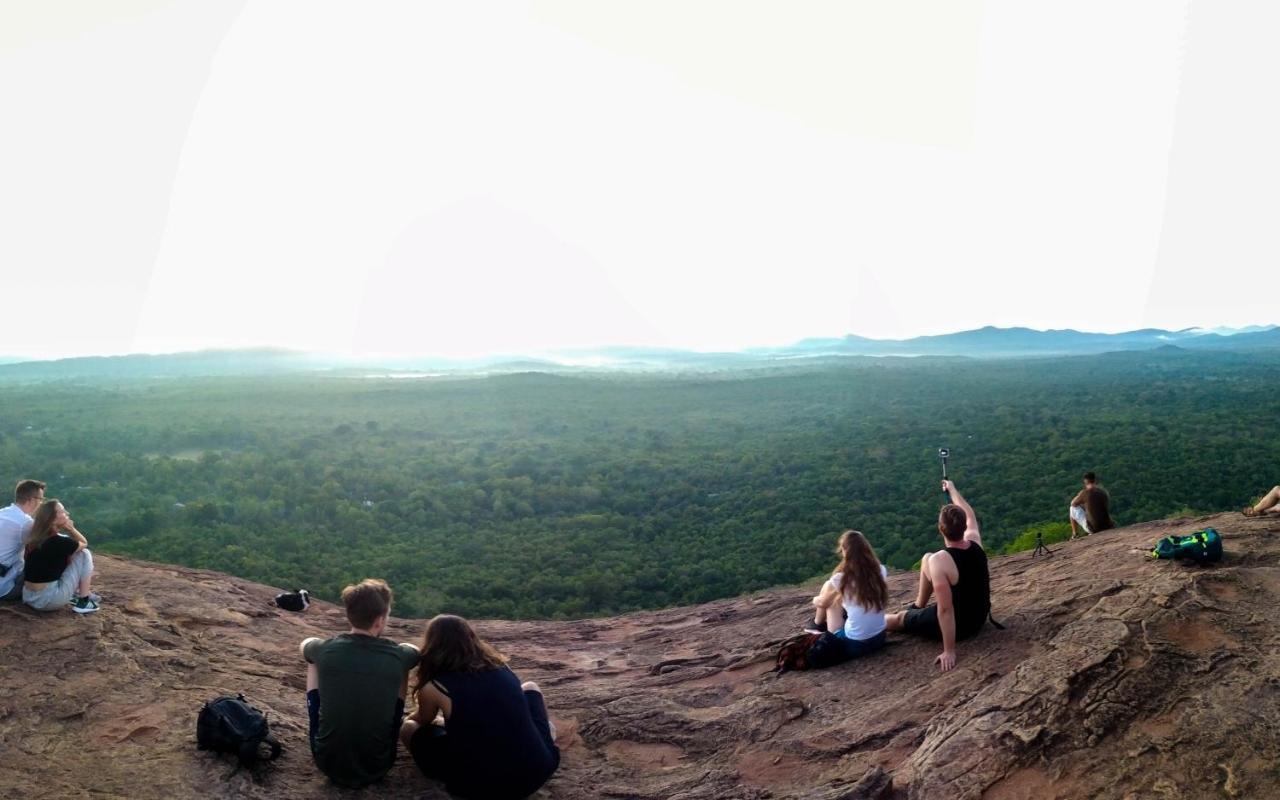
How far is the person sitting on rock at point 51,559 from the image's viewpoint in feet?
22.6

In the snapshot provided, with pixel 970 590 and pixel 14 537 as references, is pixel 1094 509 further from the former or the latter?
pixel 14 537

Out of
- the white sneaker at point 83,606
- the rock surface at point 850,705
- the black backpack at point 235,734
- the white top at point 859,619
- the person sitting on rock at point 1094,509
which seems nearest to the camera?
the rock surface at point 850,705

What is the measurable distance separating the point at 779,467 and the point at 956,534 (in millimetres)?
36752

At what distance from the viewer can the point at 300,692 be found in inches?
295

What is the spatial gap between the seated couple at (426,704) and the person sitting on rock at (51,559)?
330cm

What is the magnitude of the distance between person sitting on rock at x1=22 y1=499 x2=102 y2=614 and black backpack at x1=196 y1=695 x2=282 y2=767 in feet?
7.84

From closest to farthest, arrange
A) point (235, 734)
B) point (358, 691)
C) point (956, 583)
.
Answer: point (358, 691)
point (235, 734)
point (956, 583)

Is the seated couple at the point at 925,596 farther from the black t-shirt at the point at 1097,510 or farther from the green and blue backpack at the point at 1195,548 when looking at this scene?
the black t-shirt at the point at 1097,510

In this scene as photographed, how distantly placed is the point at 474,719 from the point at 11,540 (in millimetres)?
4745


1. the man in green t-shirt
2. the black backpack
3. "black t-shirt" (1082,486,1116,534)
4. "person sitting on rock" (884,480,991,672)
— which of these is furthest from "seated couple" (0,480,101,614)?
"black t-shirt" (1082,486,1116,534)

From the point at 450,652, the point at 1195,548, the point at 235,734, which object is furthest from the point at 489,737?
the point at 1195,548

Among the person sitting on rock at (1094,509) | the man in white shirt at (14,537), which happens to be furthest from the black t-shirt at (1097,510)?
the man in white shirt at (14,537)

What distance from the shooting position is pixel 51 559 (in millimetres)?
6973

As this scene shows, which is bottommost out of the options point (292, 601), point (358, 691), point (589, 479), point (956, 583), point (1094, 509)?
point (589, 479)
